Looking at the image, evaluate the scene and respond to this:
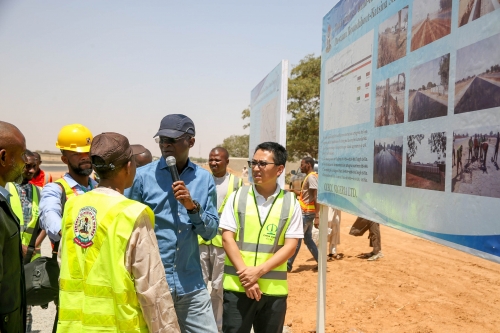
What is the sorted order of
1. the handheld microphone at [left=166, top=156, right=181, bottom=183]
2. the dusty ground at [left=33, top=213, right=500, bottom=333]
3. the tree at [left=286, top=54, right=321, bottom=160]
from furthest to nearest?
the tree at [left=286, top=54, right=321, bottom=160]
the dusty ground at [left=33, top=213, right=500, bottom=333]
the handheld microphone at [left=166, top=156, right=181, bottom=183]

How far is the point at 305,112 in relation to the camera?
26.1 meters

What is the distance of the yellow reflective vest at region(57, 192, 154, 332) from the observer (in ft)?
6.89

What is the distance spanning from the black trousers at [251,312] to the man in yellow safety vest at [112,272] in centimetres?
125

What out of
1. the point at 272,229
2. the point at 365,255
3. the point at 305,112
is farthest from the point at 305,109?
the point at 272,229

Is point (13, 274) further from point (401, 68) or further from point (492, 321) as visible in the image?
point (492, 321)

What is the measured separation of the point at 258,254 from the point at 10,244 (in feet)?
5.98

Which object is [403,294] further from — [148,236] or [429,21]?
[148,236]

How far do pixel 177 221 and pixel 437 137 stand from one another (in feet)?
5.79

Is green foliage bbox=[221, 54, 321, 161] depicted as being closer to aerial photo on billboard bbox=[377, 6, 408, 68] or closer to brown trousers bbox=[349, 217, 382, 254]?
brown trousers bbox=[349, 217, 382, 254]

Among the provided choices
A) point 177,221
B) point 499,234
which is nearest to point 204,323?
point 177,221

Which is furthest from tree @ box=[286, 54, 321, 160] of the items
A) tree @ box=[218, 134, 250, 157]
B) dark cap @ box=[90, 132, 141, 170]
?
tree @ box=[218, 134, 250, 157]

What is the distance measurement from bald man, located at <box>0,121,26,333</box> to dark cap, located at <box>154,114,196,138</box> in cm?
109

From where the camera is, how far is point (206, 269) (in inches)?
212

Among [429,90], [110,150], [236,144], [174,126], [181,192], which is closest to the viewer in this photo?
[110,150]
